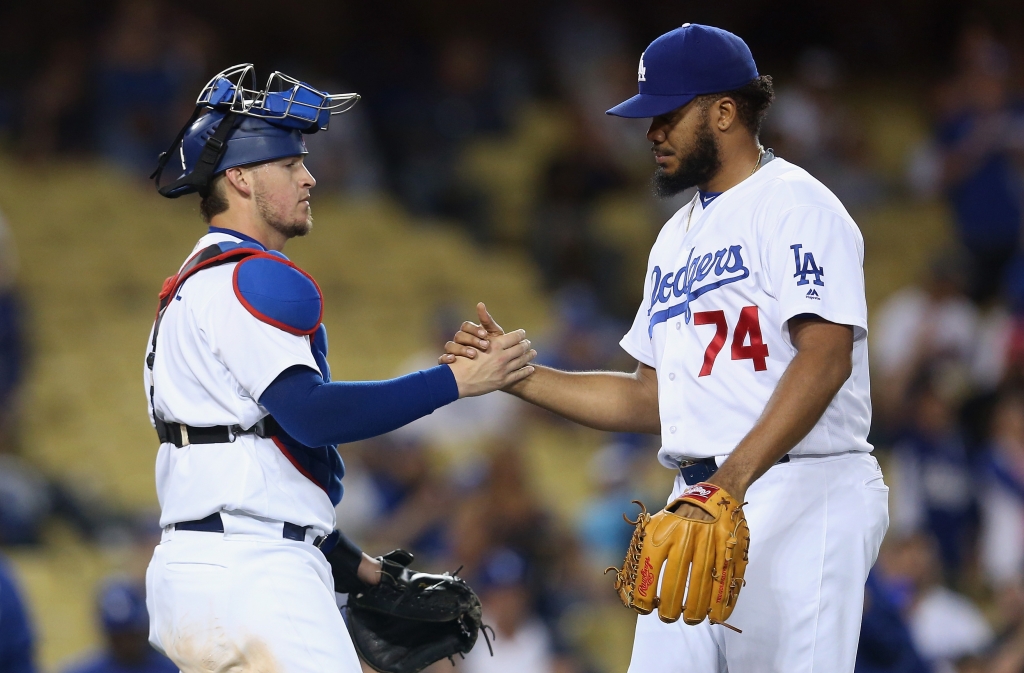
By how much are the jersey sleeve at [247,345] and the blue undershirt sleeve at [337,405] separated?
0.11 ft

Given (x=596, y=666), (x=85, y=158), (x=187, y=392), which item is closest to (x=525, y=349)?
(x=187, y=392)

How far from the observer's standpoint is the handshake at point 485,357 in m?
3.62

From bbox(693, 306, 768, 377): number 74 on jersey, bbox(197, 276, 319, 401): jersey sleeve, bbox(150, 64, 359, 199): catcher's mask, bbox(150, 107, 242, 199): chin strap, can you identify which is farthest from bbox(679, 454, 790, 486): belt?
bbox(150, 107, 242, 199): chin strap

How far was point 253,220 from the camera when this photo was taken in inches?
138

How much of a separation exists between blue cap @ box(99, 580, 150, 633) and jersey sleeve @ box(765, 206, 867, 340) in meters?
3.83

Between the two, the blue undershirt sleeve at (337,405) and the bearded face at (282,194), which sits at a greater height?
the bearded face at (282,194)

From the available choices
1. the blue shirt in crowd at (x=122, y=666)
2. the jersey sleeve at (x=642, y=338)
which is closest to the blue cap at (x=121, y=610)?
the blue shirt in crowd at (x=122, y=666)

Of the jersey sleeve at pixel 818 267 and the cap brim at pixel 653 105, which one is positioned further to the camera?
the cap brim at pixel 653 105

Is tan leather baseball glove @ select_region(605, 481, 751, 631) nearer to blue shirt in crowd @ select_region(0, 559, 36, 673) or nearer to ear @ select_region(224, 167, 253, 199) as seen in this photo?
ear @ select_region(224, 167, 253, 199)

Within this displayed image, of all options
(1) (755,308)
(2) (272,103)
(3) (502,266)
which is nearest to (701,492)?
(1) (755,308)

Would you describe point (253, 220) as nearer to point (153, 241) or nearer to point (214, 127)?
point (214, 127)

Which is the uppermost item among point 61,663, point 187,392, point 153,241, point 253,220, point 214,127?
point 214,127

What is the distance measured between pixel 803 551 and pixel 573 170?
7.99m

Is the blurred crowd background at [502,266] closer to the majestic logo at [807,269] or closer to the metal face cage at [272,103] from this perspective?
the majestic logo at [807,269]
